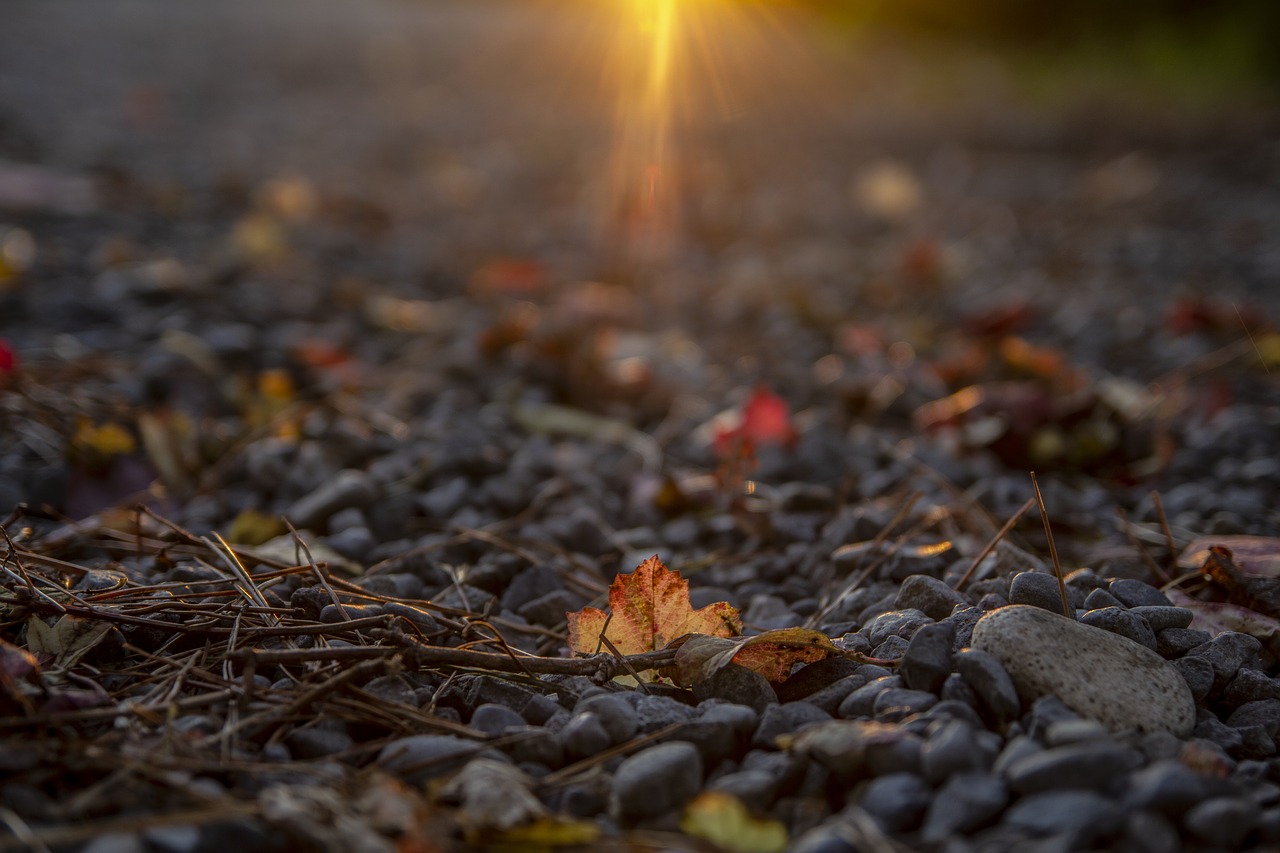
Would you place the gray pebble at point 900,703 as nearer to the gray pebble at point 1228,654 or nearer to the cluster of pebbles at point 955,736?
the cluster of pebbles at point 955,736

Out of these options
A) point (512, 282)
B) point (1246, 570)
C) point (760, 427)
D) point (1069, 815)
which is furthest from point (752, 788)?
point (512, 282)

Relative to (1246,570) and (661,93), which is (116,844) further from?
(661,93)

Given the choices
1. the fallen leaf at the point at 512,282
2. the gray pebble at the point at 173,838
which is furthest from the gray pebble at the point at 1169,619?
the fallen leaf at the point at 512,282

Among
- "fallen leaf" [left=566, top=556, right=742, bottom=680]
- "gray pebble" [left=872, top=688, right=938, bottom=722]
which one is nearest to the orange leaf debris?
"fallen leaf" [left=566, top=556, right=742, bottom=680]

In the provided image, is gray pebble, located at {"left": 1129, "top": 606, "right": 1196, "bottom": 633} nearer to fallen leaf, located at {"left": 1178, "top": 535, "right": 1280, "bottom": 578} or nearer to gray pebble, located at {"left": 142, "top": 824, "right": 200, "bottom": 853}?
fallen leaf, located at {"left": 1178, "top": 535, "right": 1280, "bottom": 578}

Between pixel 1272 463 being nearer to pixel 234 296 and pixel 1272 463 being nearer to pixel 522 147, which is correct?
pixel 234 296

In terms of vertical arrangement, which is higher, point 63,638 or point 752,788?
point 63,638
